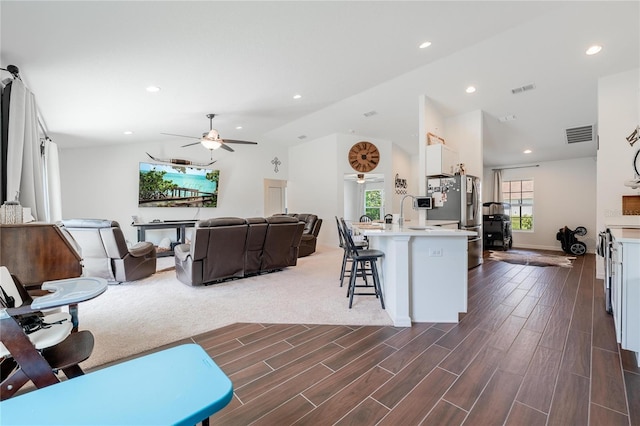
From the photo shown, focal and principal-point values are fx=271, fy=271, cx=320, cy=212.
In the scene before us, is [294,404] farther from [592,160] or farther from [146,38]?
[592,160]

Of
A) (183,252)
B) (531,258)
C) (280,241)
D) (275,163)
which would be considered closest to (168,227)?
(183,252)

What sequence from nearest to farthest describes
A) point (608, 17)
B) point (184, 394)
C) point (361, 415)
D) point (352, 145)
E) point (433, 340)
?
1. point (184, 394)
2. point (361, 415)
3. point (433, 340)
4. point (608, 17)
5. point (352, 145)

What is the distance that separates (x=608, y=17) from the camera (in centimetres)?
298

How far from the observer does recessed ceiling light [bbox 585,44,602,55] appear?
3.49 meters

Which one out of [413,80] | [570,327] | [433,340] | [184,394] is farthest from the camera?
[413,80]

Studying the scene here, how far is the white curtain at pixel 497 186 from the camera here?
28.6 ft

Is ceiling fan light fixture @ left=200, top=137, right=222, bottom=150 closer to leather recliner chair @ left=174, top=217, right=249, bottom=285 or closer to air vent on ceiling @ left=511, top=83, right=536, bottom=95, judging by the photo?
leather recliner chair @ left=174, top=217, right=249, bottom=285

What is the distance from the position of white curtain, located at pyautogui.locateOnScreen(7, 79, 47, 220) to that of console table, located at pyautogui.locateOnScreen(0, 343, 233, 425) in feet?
8.38

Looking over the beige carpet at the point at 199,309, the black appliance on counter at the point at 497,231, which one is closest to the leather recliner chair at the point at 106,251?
the beige carpet at the point at 199,309

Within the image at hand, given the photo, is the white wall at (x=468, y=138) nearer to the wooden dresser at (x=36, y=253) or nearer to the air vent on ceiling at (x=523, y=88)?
the air vent on ceiling at (x=523, y=88)

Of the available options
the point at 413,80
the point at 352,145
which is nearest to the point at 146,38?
the point at 413,80

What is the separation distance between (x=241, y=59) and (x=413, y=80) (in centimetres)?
284

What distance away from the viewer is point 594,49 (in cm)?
354

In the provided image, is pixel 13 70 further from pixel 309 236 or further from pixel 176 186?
pixel 309 236
